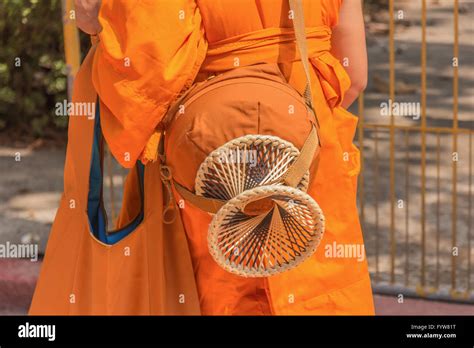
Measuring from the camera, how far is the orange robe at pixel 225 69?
3.20m

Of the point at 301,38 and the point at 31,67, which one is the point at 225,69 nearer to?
the point at 301,38

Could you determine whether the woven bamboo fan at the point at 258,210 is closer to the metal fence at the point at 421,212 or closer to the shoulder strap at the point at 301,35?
the shoulder strap at the point at 301,35

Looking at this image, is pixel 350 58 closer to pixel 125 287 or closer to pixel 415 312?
pixel 125 287

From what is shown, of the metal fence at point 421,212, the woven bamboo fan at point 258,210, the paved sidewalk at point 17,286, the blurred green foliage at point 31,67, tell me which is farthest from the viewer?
the blurred green foliage at point 31,67

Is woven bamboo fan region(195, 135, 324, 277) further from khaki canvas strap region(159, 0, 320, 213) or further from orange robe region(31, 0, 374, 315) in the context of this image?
orange robe region(31, 0, 374, 315)

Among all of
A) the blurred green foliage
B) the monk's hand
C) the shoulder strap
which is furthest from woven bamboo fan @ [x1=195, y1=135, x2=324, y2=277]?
the blurred green foliage

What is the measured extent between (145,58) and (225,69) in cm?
24

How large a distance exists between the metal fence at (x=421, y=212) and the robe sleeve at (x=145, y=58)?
1798 mm

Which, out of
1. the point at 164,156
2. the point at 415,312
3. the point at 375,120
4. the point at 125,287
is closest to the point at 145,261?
the point at 125,287

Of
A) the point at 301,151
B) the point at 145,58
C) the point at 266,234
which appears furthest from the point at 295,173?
the point at 145,58

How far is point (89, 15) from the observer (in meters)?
3.32

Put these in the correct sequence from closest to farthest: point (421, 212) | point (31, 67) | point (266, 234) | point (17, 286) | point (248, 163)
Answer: point (248, 163)
point (266, 234)
point (17, 286)
point (421, 212)
point (31, 67)

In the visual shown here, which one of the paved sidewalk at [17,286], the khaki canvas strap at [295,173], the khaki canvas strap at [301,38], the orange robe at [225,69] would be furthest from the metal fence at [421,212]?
the khaki canvas strap at [295,173]

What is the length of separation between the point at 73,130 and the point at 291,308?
2.75ft
